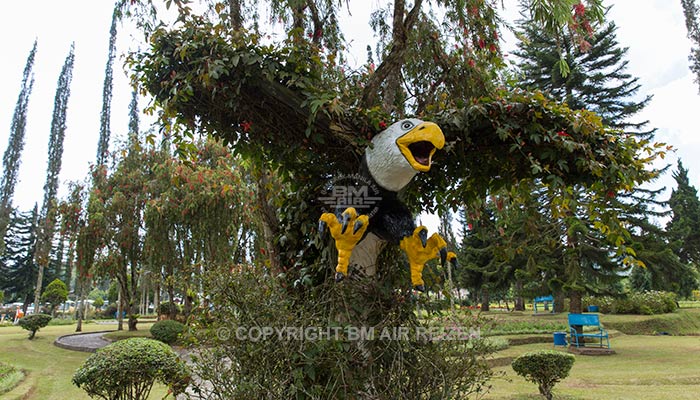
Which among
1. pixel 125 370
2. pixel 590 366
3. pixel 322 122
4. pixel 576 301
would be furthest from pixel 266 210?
pixel 576 301

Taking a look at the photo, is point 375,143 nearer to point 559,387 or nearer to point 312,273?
point 312,273

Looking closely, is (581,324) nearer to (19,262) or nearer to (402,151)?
(402,151)

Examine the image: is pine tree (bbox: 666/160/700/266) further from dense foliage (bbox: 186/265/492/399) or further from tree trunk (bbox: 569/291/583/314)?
dense foliage (bbox: 186/265/492/399)

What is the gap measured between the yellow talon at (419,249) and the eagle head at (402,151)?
0.32m

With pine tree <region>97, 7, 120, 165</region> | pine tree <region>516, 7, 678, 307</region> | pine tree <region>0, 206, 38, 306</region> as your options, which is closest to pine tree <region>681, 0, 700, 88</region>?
pine tree <region>516, 7, 678, 307</region>

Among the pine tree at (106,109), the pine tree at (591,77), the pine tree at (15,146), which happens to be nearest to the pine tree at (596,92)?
A: the pine tree at (591,77)

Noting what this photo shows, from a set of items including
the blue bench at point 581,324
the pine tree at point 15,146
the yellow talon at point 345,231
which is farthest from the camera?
the pine tree at point 15,146

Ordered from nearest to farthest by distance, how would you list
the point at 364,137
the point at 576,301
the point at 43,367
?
the point at 364,137 < the point at 43,367 < the point at 576,301

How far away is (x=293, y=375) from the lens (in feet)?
7.08

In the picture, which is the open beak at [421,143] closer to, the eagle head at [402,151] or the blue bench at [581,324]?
the eagle head at [402,151]

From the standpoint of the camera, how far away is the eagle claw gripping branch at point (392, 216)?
91.8 inches

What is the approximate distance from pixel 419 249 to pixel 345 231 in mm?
470

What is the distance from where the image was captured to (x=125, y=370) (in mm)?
3785

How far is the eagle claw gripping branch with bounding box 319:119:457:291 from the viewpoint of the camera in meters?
2.33
